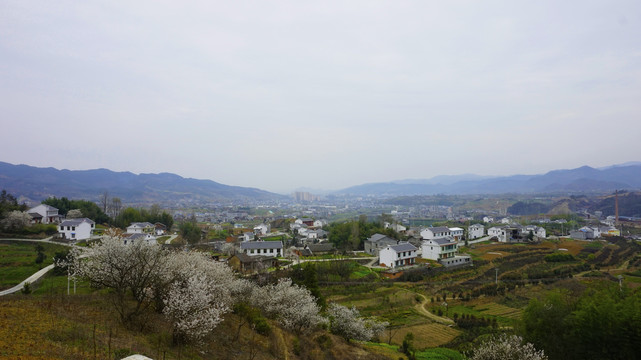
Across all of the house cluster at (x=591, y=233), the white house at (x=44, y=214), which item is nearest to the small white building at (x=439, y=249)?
the house cluster at (x=591, y=233)

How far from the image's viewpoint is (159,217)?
68.6 metres

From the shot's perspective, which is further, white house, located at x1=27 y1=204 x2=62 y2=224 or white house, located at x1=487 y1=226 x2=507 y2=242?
white house, located at x1=487 y1=226 x2=507 y2=242

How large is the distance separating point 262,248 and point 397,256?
1989cm

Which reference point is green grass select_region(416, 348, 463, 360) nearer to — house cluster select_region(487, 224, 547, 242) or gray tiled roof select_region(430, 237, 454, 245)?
gray tiled roof select_region(430, 237, 454, 245)

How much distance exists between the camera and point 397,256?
47.1 meters

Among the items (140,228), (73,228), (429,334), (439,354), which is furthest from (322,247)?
(73,228)

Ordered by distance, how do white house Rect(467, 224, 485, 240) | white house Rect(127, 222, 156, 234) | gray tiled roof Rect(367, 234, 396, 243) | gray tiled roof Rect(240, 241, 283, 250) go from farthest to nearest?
white house Rect(467, 224, 485, 240) → gray tiled roof Rect(367, 234, 396, 243) → white house Rect(127, 222, 156, 234) → gray tiled roof Rect(240, 241, 283, 250)

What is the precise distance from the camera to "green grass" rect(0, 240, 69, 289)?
1095 inches

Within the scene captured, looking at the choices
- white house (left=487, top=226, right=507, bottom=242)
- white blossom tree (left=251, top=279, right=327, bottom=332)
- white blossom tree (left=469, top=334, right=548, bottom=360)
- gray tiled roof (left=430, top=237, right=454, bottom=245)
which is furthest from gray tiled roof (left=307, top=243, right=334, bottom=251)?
white house (left=487, top=226, right=507, bottom=242)

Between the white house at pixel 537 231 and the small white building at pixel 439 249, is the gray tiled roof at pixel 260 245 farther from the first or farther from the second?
the white house at pixel 537 231

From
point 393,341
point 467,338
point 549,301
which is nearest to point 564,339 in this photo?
point 549,301

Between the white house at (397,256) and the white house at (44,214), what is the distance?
177 feet

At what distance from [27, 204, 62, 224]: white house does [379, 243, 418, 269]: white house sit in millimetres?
53985

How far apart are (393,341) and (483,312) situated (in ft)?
36.7
